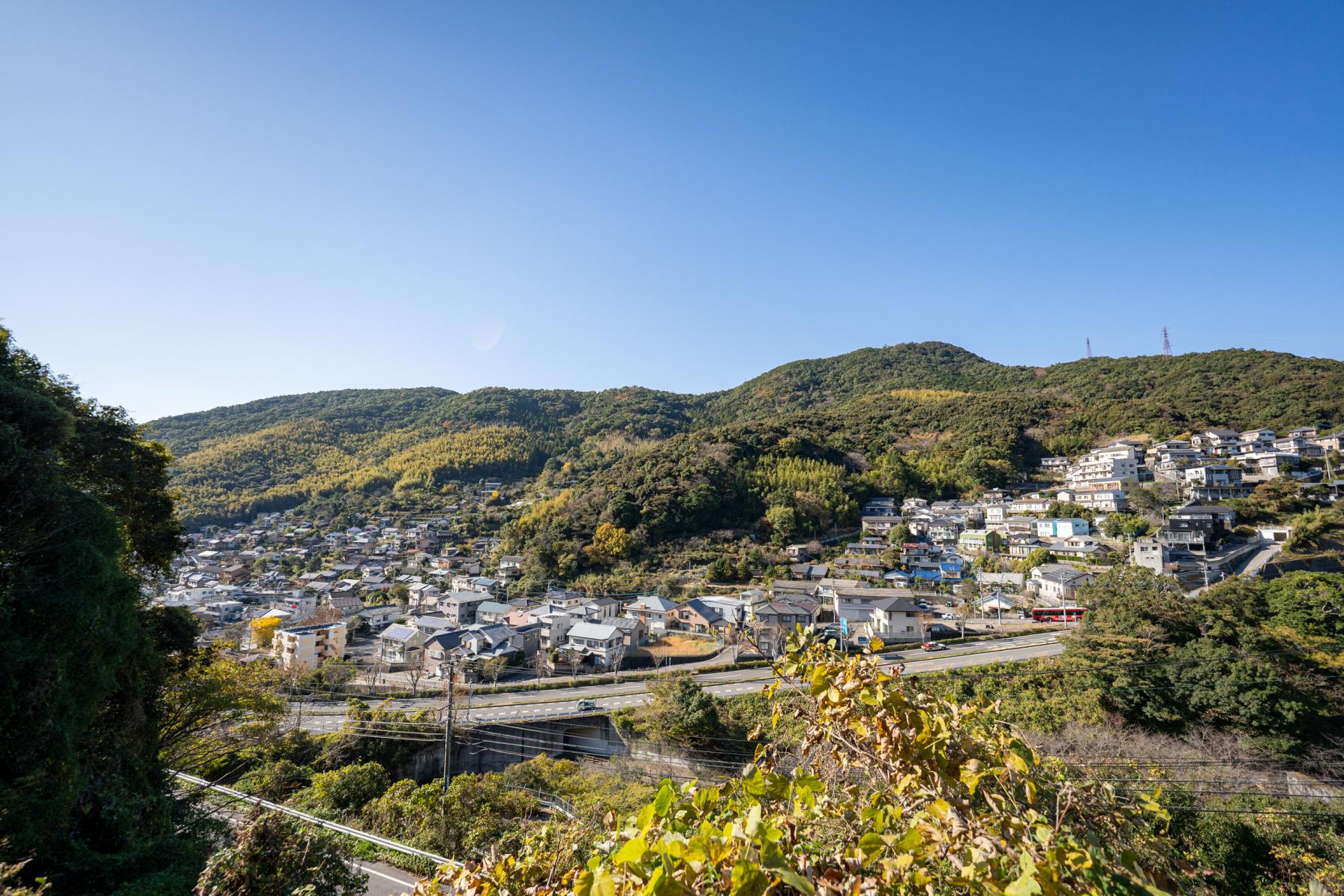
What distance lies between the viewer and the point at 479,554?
4431 cm

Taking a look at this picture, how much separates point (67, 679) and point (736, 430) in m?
46.5

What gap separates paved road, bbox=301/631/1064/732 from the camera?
54.2 feet

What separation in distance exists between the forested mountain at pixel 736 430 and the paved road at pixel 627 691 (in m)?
11.4

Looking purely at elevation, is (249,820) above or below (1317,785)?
above

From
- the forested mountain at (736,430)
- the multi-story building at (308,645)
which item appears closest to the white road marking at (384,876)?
the forested mountain at (736,430)

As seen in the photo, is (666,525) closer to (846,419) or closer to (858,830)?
(846,419)

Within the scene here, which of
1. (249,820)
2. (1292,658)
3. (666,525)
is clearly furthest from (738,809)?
(666,525)

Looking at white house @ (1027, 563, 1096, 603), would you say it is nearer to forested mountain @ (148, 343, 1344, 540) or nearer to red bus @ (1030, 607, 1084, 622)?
red bus @ (1030, 607, 1084, 622)

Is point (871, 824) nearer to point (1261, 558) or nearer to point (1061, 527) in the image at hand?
point (1261, 558)

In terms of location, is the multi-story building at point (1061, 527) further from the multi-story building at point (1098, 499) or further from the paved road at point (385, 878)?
the paved road at point (385, 878)

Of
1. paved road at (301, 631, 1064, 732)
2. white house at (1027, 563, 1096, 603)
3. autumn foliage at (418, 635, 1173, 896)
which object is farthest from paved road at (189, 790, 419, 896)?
white house at (1027, 563, 1096, 603)

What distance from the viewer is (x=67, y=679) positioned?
17.4 feet

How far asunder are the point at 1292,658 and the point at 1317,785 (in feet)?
11.2

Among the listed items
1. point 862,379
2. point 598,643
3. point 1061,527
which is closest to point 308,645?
point 598,643
